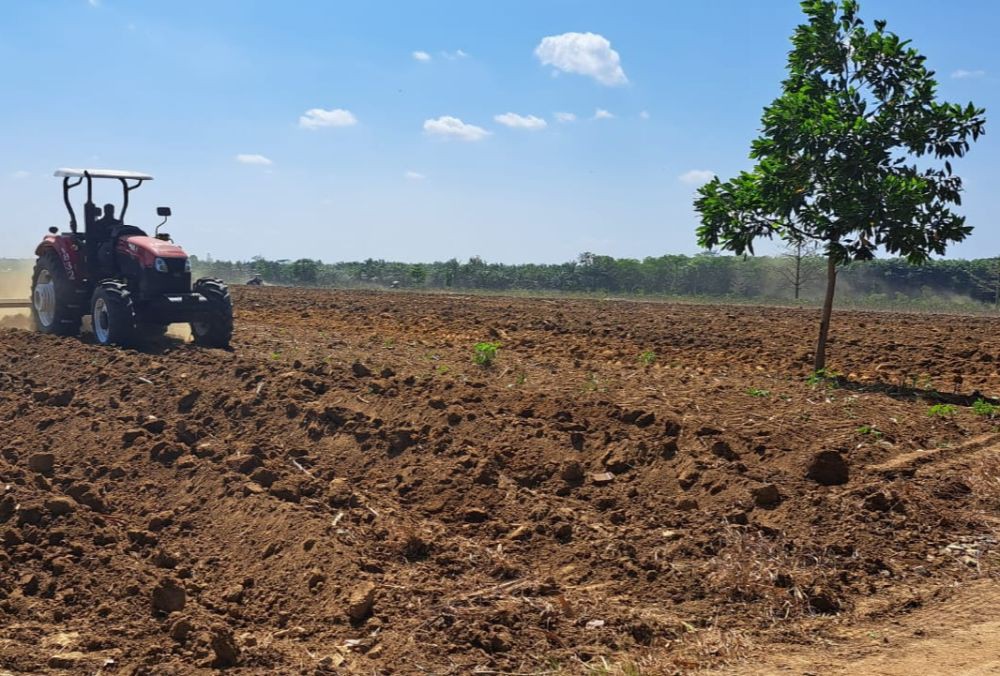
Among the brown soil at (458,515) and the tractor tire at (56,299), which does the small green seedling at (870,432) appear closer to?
the brown soil at (458,515)

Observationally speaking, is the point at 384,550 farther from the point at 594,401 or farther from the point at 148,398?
the point at 148,398

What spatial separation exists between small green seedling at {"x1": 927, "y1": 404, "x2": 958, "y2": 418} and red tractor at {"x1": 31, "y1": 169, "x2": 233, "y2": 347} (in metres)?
9.73

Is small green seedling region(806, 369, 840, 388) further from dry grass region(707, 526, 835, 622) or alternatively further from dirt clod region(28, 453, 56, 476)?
dirt clod region(28, 453, 56, 476)

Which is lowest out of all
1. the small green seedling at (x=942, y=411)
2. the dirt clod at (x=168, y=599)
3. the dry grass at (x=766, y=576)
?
the dirt clod at (x=168, y=599)

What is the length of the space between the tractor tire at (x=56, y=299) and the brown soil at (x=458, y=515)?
2608 millimetres

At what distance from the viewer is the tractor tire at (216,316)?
14227 mm

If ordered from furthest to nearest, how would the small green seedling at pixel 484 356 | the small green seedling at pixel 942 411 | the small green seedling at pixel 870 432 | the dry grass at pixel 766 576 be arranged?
1. the small green seedling at pixel 484 356
2. the small green seedling at pixel 942 411
3. the small green seedling at pixel 870 432
4. the dry grass at pixel 766 576

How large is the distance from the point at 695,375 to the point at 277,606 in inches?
328

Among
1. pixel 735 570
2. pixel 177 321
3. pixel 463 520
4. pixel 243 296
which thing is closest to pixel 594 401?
pixel 463 520

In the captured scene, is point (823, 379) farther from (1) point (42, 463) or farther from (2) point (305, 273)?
(2) point (305, 273)

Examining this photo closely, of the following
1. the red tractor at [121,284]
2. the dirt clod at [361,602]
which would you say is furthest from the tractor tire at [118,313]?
the dirt clod at [361,602]

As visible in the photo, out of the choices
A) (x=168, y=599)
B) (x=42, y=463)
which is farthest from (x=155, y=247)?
(x=168, y=599)

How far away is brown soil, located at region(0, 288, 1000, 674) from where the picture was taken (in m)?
5.19

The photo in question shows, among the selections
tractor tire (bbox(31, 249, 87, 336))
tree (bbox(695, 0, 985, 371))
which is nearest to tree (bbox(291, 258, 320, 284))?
tractor tire (bbox(31, 249, 87, 336))
